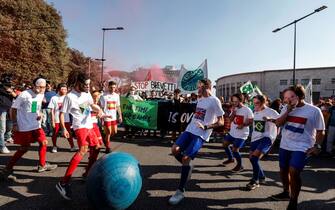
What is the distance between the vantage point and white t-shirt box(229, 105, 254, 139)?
708 cm

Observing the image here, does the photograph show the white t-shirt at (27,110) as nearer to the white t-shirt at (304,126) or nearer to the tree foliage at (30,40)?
the white t-shirt at (304,126)

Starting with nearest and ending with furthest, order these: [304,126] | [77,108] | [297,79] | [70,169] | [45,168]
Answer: [304,126] → [70,169] → [77,108] → [45,168] → [297,79]

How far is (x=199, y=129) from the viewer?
211 inches

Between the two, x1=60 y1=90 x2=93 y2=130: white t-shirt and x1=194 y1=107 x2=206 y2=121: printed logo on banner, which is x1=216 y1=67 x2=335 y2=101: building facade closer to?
x1=194 y1=107 x2=206 y2=121: printed logo on banner

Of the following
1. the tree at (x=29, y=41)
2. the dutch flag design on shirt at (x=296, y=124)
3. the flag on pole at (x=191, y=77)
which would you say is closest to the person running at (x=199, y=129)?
the dutch flag design on shirt at (x=296, y=124)

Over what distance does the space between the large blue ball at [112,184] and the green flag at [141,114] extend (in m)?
8.95

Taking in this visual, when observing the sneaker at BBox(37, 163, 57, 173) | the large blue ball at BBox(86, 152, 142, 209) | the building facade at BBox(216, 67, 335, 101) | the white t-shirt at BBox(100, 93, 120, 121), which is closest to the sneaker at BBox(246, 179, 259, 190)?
the large blue ball at BBox(86, 152, 142, 209)

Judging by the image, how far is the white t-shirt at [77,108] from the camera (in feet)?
17.8

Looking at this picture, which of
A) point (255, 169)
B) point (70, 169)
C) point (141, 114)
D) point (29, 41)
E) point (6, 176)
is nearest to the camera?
point (70, 169)

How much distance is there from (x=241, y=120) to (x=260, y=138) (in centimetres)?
87

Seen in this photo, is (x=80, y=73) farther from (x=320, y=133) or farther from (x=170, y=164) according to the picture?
(x=320, y=133)

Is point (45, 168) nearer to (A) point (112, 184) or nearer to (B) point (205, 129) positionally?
(A) point (112, 184)

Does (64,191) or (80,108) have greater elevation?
(80,108)

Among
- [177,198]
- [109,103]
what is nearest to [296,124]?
[177,198]
